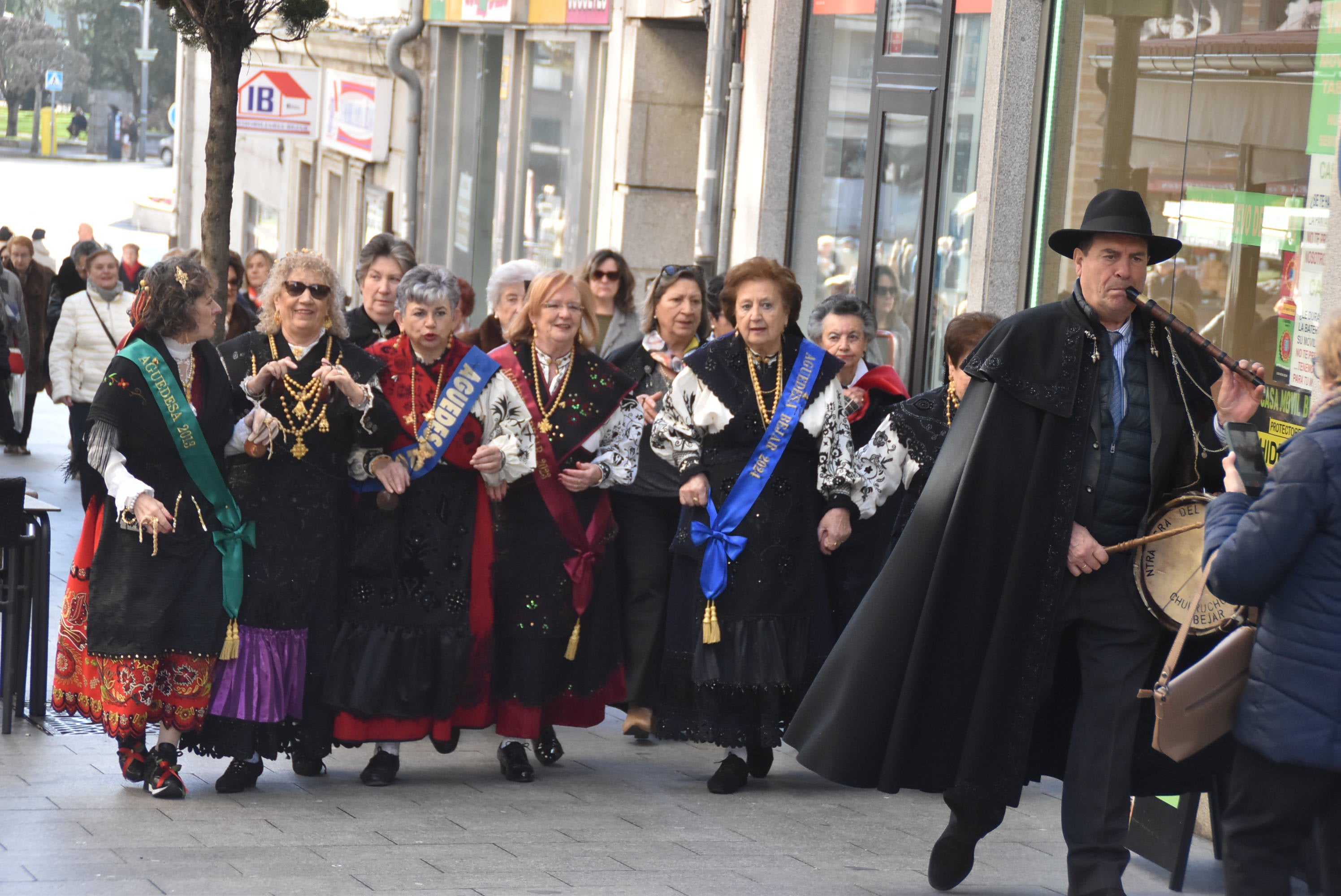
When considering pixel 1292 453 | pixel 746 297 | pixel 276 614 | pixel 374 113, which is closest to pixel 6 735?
pixel 276 614

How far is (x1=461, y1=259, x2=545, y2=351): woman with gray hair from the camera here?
7738mm

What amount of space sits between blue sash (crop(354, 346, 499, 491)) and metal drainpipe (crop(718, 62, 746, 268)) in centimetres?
665

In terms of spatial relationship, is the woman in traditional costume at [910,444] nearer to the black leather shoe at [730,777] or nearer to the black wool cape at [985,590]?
the black leather shoe at [730,777]

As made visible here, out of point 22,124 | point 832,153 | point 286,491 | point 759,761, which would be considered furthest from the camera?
point 22,124

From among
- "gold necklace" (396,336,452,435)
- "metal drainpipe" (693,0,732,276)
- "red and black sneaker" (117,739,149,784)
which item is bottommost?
"red and black sneaker" (117,739,149,784)

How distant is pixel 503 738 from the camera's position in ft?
22.2

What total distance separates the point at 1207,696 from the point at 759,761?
8.58 ft

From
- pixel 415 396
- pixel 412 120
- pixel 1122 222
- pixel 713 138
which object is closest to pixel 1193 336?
pixel 1122 222

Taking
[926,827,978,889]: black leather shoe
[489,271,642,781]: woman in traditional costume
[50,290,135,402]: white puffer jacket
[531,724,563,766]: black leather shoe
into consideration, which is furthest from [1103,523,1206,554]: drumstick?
[50,290,135,402]: white puffer jacket

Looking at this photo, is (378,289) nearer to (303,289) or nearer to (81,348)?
(303,289)

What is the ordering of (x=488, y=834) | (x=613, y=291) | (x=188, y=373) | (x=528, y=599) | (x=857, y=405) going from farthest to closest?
(x=613, y=291)
(x=857, y=405)
(x=528, y=599)
(x=188, y=373)
(x=488, y=834)

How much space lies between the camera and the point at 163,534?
5922mm

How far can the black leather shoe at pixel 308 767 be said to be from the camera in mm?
6449

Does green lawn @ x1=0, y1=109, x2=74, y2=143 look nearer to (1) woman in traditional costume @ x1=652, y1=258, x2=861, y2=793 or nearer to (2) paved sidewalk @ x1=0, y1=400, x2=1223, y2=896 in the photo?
(2) paved sidewalk @ x1=0, y1=400, x2=1223, y2=896
